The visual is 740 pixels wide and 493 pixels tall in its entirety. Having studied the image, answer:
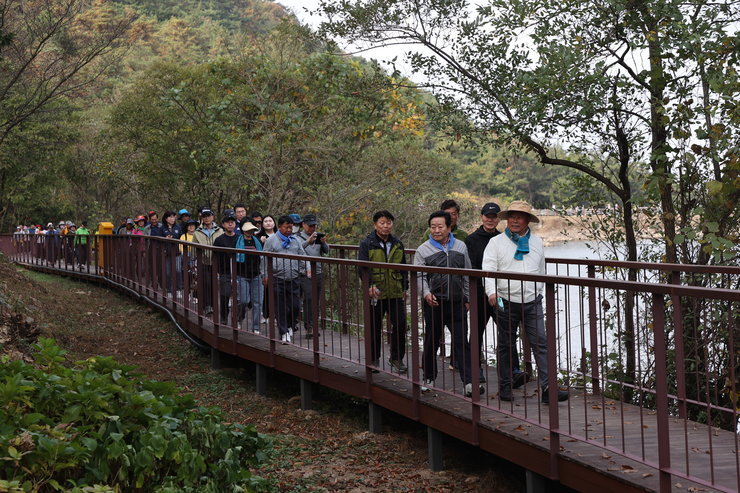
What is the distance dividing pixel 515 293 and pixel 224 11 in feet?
369

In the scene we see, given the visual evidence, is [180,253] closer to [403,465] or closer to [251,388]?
[251,388]

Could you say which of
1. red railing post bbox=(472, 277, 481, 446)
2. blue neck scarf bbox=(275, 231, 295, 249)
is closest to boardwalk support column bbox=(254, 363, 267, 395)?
blue neck scarf bbox=(275, 231, 295, 249)

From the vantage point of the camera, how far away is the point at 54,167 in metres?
37.7

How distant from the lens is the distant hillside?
322 feet

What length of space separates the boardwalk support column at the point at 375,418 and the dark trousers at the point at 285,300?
5.95 ft

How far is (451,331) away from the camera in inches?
253

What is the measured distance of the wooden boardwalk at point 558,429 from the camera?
4.46 m

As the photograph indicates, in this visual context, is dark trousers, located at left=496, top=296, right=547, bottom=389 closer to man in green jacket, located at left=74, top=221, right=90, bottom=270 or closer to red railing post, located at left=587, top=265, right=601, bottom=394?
red railing post, located at left=587, top=265, right=601, bottom=394

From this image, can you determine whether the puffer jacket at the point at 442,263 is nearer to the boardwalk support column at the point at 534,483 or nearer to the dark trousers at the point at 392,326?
the dark trousers at the point at 392,326

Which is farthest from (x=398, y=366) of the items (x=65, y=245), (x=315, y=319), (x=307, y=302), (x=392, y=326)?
(x=65, y=245)

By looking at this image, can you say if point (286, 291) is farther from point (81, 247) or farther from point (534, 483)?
point (81, 247)

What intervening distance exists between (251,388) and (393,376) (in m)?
2.96

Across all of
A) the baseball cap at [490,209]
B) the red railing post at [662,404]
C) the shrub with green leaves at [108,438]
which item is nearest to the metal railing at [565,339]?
the red railing post at [662,404]

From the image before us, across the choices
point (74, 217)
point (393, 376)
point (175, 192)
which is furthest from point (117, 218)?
point (393, 376)
